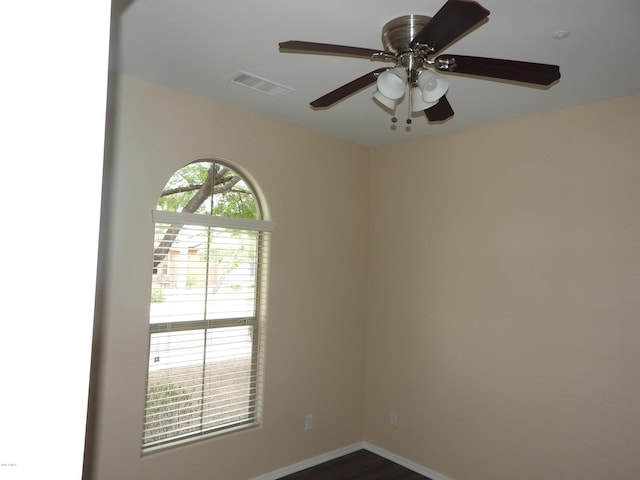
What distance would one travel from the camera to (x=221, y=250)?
10.4 feet

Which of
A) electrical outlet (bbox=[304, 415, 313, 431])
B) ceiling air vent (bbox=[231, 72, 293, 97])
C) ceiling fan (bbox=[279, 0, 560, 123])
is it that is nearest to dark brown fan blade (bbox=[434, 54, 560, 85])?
ceiling fan (bbox=[279, 0, 560, 123])

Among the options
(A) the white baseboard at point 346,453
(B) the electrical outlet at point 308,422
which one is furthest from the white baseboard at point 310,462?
(B) the electrical outlet at point 308,422

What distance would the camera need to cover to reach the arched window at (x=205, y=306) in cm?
288

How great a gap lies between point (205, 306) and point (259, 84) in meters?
1.51

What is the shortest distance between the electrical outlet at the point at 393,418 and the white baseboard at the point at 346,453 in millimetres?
250

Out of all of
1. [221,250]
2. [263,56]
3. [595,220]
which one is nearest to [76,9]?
[263,56]

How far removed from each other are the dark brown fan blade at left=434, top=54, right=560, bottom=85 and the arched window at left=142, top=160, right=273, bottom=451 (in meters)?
1.91

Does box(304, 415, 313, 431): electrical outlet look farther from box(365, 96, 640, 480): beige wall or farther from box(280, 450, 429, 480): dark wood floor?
box(365, 96, 640, 480): beige wall

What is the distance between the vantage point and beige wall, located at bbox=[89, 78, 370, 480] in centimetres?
265

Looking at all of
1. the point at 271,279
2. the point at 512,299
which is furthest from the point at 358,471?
the point at 512,299

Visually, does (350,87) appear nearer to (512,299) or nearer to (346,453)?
(512,299)

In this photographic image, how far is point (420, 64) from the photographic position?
5.62ft

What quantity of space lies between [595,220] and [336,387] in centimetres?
235

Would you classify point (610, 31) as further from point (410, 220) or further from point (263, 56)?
point (410, 220)
